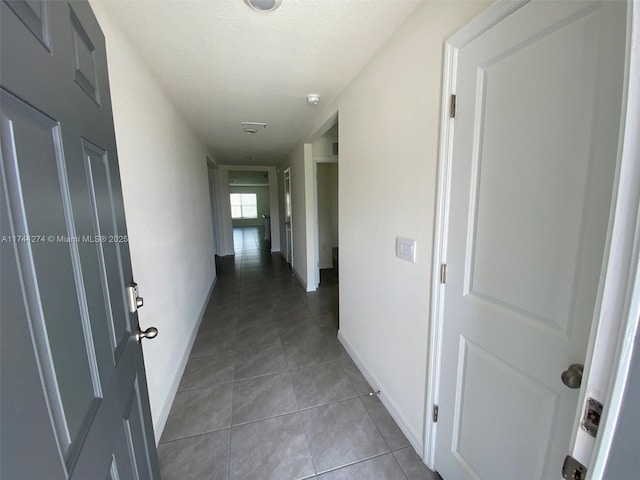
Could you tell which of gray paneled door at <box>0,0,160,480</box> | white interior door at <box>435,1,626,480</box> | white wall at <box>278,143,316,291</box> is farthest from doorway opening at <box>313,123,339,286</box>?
gray paneled door at <box>0,0,160,480</box>

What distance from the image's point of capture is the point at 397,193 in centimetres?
158

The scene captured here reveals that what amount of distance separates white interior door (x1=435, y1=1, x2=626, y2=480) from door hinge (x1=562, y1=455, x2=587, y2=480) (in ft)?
1.17

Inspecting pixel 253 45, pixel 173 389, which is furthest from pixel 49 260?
pixel 173 389

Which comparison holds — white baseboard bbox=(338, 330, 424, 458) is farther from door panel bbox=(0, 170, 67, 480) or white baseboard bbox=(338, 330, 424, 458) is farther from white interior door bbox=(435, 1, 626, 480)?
door panel bbox=(0, 170, 67, 480)

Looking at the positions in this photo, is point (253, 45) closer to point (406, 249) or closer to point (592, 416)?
point (406, 249)

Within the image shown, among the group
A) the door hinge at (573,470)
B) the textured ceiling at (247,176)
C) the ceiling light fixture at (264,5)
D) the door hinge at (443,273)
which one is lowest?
the door hinge at (573,470)

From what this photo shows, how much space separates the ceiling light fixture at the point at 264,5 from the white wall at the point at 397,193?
0.67m

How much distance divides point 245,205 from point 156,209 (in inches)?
549

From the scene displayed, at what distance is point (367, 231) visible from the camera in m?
2.00

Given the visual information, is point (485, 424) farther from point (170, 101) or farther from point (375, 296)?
point (170, 101)

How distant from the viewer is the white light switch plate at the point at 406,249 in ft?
4.78

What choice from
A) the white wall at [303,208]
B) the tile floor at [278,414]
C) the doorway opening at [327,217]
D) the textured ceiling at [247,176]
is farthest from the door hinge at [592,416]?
the textured ceiling at [247,176]

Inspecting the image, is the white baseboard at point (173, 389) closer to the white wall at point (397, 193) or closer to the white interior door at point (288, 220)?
the white wall at point (397, 193)

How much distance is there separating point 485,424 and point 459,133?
1201mm
